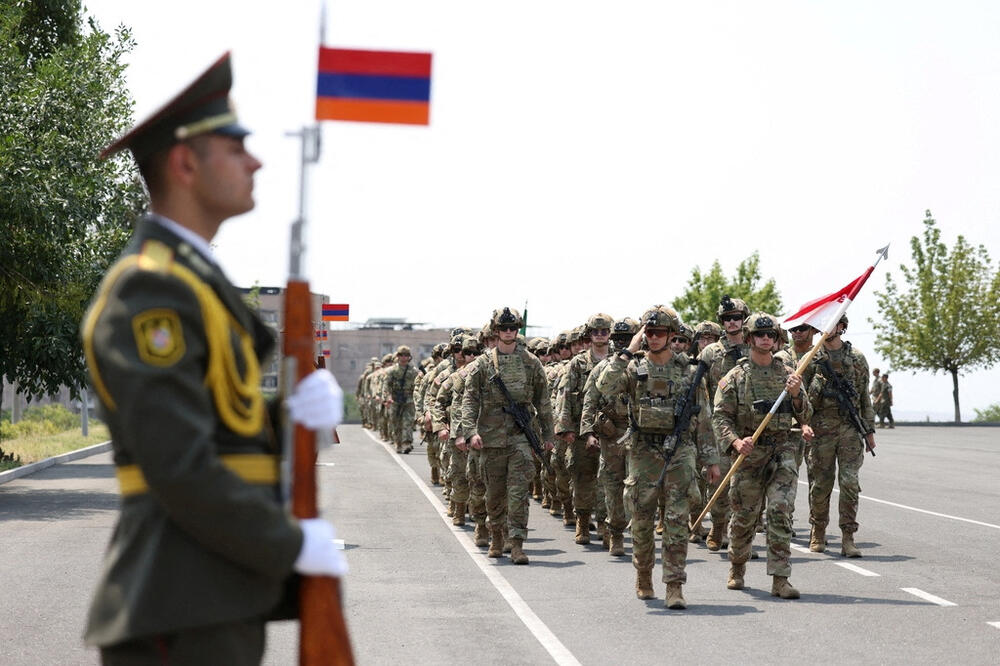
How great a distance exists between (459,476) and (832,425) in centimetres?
459

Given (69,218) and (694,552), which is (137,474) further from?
(69,218)

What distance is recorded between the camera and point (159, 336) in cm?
287

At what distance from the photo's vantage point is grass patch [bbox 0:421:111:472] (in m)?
26.7

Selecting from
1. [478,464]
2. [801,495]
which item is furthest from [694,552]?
[801,495]

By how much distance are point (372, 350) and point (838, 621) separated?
114m

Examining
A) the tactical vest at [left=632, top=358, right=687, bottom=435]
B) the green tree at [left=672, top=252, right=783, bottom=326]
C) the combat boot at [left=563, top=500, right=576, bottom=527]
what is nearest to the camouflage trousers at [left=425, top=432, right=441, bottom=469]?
the combat boot at [left=563, top=500, right=576, bottom=527]

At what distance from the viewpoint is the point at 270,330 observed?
3.33 meters

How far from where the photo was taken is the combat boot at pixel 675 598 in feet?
34.1

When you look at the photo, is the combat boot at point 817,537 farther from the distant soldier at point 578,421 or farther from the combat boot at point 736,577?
the combat boot at point 736,577

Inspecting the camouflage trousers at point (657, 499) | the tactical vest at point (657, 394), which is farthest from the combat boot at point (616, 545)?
the tactical vest at point (657, 394)

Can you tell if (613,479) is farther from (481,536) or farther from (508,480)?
(481,536)

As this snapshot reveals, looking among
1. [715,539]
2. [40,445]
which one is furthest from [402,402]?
[715,539]

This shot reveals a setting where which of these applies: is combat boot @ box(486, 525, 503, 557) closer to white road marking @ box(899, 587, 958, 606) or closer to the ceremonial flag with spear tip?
the ceremonial flag with spear tip

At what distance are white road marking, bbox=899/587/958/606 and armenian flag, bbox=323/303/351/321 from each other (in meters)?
14.3
